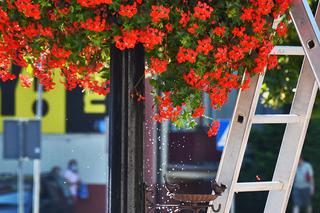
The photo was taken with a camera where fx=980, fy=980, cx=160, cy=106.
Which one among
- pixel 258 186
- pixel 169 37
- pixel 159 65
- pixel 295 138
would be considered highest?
pixel 169 37

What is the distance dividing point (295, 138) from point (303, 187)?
1267 cm

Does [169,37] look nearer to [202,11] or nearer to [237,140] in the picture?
[202,11]

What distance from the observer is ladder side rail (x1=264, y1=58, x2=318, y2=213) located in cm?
425

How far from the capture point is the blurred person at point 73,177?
16.7 m

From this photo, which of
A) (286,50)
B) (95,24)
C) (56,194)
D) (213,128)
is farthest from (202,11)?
(56,194)

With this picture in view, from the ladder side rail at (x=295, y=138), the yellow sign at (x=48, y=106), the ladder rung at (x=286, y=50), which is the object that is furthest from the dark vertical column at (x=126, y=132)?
the yellow sign at (x=48, y=106)

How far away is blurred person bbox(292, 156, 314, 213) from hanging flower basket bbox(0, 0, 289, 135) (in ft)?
41.6

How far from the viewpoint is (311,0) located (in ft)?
21.6

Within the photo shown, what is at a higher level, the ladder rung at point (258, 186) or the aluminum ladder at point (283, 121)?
the aluminum ladder at point (283, 121)

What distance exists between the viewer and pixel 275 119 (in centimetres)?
416

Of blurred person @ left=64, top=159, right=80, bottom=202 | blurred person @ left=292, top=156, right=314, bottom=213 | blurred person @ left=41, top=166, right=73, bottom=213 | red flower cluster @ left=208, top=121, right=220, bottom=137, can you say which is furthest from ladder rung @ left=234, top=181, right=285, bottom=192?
blurred person @ left=41, top=166, right=73, bottom=213

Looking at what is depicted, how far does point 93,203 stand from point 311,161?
394 centimetres

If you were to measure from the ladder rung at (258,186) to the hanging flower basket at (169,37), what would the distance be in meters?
0.47

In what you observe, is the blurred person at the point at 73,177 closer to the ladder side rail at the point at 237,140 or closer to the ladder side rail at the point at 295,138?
the ladder side rail at the point at 295,138
